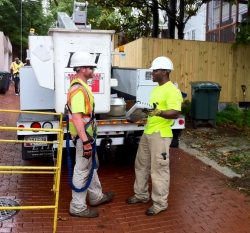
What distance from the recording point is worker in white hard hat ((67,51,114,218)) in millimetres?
3938

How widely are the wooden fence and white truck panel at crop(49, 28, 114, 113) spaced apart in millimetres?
5296

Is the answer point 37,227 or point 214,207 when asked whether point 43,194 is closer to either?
point 37,227

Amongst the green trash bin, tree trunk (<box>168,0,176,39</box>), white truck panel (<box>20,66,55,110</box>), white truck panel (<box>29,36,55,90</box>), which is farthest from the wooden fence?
white truck panel (<box>29,36,55,90</box>)

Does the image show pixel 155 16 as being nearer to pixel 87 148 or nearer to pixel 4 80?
pixel 4 80

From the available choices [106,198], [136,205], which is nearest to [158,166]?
[136,205]

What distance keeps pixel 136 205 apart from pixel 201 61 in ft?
23.6

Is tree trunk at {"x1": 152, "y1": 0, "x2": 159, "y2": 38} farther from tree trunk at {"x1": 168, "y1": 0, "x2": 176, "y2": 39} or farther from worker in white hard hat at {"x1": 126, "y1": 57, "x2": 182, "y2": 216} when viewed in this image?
worker in white hard hat at {"x1": 126, "y1": 57, "x2": 182, "y2": 216}

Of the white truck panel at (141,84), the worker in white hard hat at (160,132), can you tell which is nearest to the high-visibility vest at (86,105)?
the worker in white hard hat at (160,132)

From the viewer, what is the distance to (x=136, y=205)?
4707 mm

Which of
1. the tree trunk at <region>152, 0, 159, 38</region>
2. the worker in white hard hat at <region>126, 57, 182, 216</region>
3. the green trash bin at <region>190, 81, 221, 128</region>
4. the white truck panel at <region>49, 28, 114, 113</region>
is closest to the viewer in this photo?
the worker in white hard hat at <region>126, 57, 182, 216</region>

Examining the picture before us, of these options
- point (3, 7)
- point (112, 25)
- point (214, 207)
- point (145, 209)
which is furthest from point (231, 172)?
point (3, 7)

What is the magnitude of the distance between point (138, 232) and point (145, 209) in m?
0.62

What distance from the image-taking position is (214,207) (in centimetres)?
470

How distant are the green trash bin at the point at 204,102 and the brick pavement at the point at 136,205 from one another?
2917 mm
